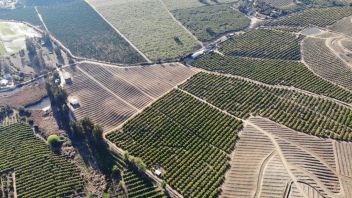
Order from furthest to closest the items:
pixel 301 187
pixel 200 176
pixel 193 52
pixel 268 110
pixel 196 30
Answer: pixel 196 30 < pixel 193 52 < pixel 268 110 < pixel 200 176 < pixel 301 187

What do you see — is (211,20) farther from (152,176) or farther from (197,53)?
(152,176)

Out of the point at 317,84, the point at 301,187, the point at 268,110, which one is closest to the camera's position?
the point at 301,187

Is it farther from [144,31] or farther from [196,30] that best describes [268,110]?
[144,31]

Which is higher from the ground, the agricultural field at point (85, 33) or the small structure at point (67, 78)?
the agricultural field at point (85, 33)

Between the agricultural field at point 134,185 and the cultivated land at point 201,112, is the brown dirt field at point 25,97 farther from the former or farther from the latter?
the agricultural field at point 134,185

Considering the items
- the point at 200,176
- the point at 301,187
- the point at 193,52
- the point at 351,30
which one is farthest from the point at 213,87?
the point at 351,30

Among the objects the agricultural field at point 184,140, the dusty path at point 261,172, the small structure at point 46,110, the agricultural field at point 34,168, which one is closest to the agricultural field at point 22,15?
the small structure at point 46,110

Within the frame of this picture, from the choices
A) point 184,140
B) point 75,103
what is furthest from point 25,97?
point 184,140

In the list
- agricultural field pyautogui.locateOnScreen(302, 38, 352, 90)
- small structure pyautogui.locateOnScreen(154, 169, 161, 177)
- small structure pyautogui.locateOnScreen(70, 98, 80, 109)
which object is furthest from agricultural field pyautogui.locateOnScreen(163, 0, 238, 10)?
small structure pyautogui.locateOnScreen(154, 169, 161, 177)
